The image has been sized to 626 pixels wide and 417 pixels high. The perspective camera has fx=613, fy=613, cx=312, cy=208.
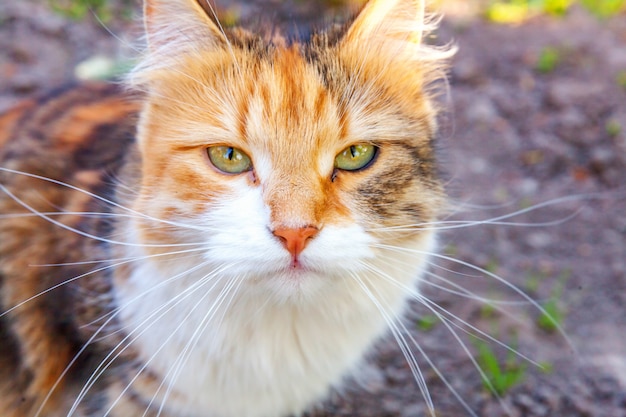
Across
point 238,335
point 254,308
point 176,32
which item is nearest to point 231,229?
point 254,308

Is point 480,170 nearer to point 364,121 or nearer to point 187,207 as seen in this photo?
point 364,121

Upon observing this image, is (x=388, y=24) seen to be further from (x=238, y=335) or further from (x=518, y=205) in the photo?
(x=518, y=205)

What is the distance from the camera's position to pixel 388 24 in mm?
1958

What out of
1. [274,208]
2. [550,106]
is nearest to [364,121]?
[274,208]

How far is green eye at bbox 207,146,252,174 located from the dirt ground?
2.10 feet

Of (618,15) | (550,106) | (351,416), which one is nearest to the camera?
(351,416)

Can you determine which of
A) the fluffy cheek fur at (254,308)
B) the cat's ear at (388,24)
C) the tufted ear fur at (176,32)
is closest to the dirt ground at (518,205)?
the tufted ear fur at (176,32)

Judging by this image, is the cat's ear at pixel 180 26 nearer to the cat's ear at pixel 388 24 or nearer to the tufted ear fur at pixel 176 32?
the tufted ear fur at pixel 176 32

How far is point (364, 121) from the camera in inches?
70.3

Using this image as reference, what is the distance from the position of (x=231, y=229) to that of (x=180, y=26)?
0.70m

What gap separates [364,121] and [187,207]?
1.86ft

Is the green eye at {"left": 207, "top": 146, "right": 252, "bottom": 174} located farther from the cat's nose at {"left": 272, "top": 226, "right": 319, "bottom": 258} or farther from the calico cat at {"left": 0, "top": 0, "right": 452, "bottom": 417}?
the cat's nose at {"left": 272, "top": 226, "right": 319, "bottom": 258}

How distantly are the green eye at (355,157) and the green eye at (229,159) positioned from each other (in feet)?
0.86

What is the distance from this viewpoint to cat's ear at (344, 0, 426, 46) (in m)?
1.85
